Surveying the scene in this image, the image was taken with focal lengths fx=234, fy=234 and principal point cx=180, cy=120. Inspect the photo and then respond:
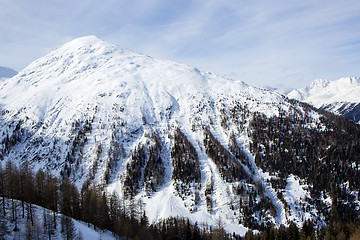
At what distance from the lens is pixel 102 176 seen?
199375 millimetres

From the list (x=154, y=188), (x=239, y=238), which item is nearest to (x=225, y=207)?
(x=239, y=238)

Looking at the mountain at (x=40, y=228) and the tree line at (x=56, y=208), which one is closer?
the mountain at (x=40, y=228)

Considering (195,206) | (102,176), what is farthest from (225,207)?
(102,176)

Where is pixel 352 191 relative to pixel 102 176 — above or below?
below

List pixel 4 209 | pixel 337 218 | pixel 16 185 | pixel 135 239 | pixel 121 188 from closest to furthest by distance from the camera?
pixel 4 209 → pixel 16 185 → pixel 135 239 → pixel 337 218 → pixel 121 188

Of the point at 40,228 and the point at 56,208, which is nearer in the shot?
the point at 40,228

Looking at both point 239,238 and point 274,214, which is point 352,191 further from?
point 239,238

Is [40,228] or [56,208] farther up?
[56,208]

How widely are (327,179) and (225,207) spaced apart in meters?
93.5

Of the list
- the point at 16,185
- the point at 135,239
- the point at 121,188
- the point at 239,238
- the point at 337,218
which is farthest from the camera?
the point at 121,188

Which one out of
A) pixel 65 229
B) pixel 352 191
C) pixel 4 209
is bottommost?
pixel 352 191

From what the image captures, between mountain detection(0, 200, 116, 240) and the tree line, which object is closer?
mountain detection(0, 200, 116, 240)

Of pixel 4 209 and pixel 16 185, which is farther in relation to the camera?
pixel 16 185

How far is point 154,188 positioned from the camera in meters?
193
